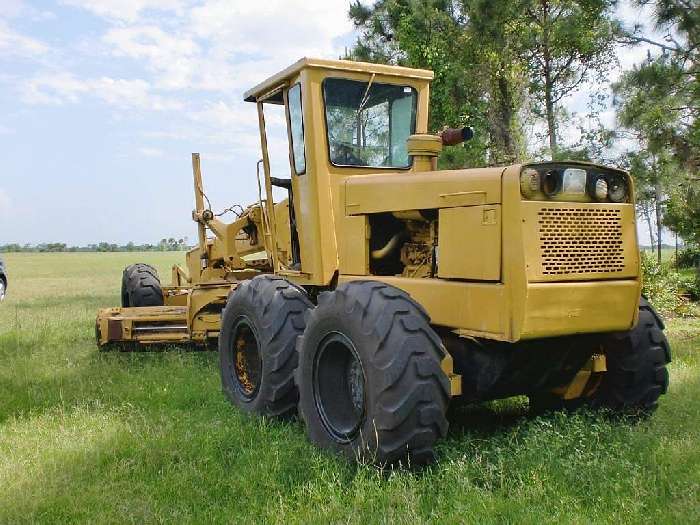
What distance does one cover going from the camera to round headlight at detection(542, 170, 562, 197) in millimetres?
4152

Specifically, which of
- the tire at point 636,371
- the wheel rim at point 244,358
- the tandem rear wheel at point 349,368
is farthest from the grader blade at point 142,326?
the tire at point 636,371

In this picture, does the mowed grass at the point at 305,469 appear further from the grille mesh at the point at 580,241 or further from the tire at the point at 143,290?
the tire at the point at 143,290

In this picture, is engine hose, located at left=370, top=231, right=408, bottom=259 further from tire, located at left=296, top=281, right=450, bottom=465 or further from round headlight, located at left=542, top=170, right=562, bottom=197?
round headlight, located at left=542, top=170, right=562, bottom=197

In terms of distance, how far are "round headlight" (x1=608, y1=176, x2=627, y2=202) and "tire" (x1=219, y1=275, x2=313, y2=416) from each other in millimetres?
2347

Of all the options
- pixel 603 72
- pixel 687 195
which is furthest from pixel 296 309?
pixel 603 72

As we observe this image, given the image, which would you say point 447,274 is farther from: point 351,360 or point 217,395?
point 217,395

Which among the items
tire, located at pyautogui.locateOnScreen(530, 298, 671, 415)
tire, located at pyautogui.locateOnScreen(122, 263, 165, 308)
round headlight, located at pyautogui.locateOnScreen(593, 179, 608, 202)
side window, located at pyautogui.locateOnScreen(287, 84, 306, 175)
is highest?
side window, located at pyautogui.locateOnScreen(287, 84, 306, 175)

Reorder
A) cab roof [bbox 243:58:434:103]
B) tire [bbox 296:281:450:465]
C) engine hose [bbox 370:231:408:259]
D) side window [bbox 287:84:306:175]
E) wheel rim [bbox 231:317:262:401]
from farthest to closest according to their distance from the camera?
wheel rim [bbox 231:317:262:401]
side window [bbox 287:84:306:175]
cab roof [bbox 243:58:434:103]
engine hose [bbox 370:231:408:259]
tire [bbox 296:281:450:465]

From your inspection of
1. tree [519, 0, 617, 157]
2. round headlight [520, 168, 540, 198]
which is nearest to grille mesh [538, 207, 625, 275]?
round headlight [520, 168, 540, 198]

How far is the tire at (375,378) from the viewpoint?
13.4ft

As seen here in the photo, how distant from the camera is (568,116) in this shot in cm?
1886

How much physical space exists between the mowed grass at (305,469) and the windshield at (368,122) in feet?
7.13

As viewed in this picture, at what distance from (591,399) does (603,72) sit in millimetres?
13653

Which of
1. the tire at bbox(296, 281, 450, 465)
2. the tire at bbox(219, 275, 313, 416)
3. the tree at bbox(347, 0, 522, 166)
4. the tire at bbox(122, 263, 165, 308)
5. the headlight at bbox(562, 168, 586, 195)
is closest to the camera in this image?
the tire at bbox(296, 281, 450, 465)
